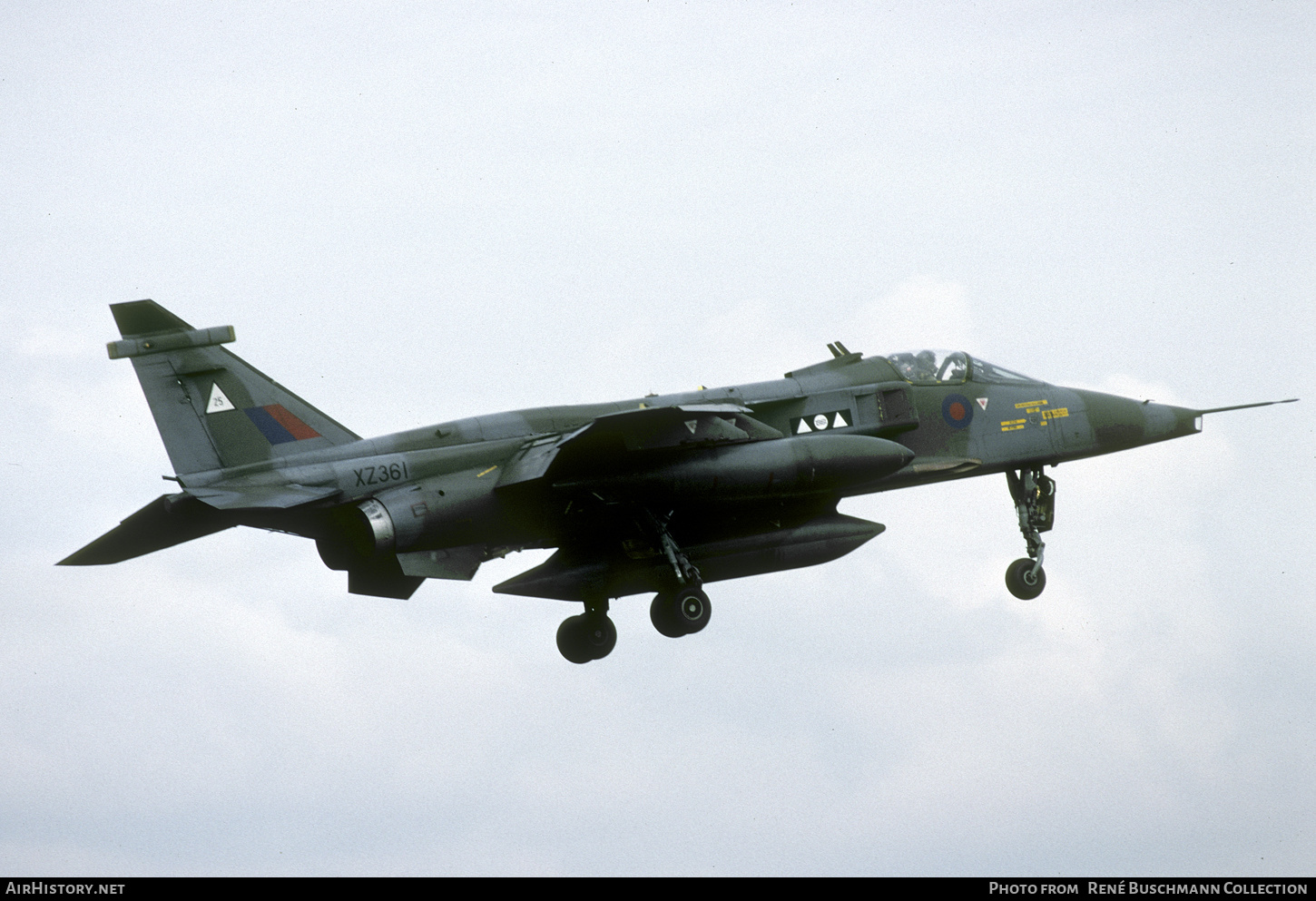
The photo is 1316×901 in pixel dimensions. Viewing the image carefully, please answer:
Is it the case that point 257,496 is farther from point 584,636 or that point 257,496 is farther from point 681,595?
point 681,595

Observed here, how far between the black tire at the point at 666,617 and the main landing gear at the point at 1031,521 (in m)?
5.34

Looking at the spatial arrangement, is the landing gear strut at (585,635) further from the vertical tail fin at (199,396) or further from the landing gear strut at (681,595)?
the vertical tail fin at (199,396)

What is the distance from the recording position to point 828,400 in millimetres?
20844

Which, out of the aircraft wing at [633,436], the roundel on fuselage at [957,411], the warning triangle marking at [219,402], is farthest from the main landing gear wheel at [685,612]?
the warning triangle marking at [219,402]

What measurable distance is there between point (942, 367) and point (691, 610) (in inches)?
→ 198

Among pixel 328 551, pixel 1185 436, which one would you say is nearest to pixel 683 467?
pixel 328 551

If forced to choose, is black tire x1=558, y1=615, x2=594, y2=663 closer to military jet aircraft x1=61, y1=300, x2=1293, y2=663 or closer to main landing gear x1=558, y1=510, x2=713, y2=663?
military jet aircraft x1=61, y1=300, x2=1293, y2=663

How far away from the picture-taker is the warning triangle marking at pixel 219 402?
60.3 feet

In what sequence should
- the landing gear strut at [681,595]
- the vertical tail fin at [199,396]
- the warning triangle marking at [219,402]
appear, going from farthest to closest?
the landing gear strut at [681,595], the warning triangle marking at [219,402], the vertical tail fin at [199,396]

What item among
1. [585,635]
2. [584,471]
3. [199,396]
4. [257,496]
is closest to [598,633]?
[585,635]

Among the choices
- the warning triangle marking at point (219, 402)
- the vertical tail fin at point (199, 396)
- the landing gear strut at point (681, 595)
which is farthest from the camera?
the landing gear strut at point (681, 595)

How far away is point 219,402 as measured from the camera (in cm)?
1841

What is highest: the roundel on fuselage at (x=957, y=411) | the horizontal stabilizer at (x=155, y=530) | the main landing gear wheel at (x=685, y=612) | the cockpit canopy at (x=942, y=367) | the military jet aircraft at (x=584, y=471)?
the cockpit canopy at (x=942, y=367)
